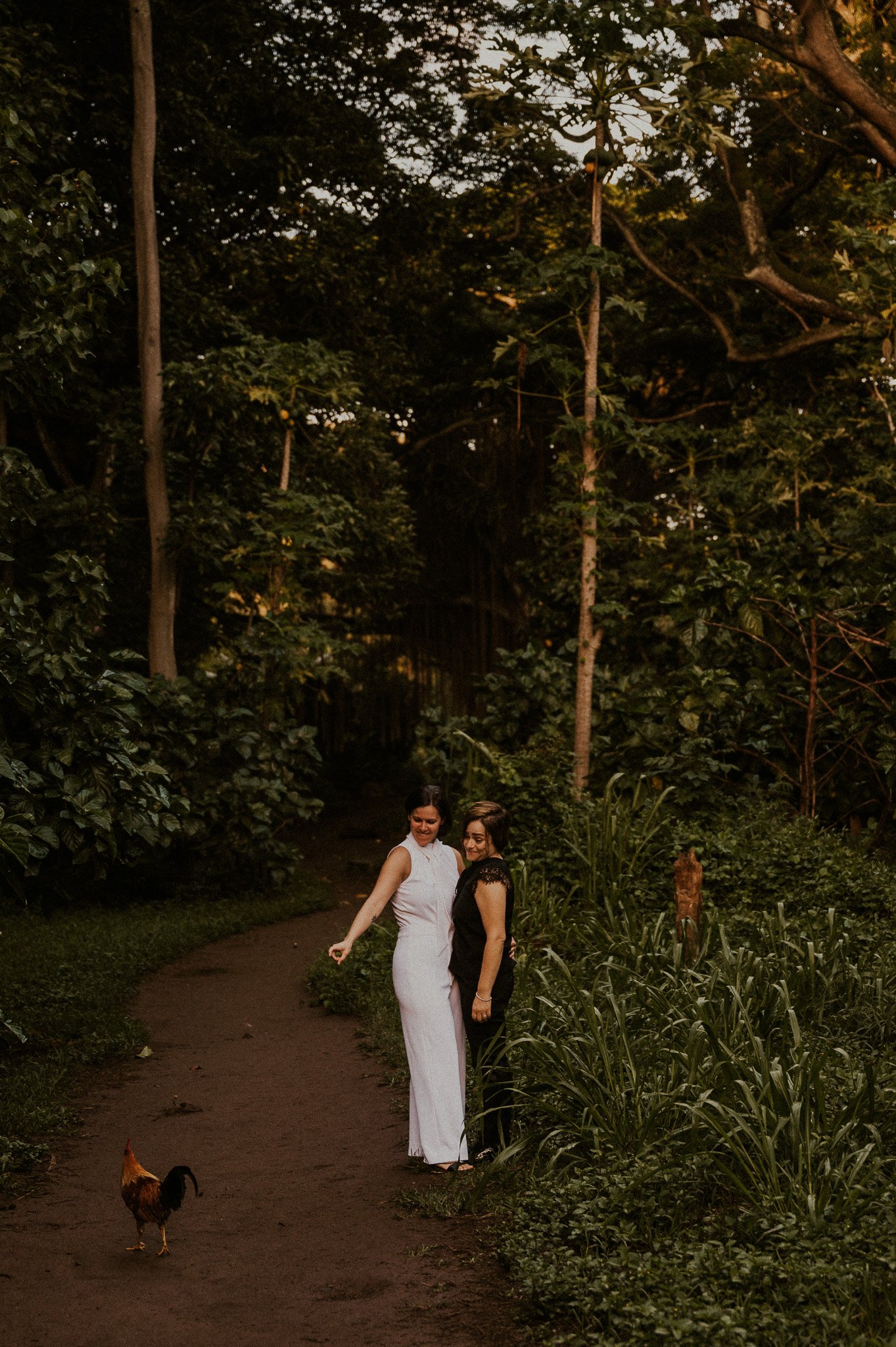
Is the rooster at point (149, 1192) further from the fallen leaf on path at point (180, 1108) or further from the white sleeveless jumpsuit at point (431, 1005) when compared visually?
the fallen leaf on path at point (180, 1108)

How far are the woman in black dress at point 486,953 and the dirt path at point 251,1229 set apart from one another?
439 millimetres

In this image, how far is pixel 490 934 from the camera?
5.35 m

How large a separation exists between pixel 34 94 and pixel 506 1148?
11379mm

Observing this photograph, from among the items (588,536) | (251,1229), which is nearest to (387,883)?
(251,1229)

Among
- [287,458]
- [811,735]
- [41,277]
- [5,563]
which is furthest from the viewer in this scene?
[287,458]

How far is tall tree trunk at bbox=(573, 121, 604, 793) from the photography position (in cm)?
1074

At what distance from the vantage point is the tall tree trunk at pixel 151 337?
13.4m

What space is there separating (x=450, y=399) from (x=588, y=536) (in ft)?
33.9

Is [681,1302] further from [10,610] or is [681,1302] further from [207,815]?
[207,815]

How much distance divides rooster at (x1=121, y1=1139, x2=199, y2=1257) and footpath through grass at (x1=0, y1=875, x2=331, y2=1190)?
1137 mm

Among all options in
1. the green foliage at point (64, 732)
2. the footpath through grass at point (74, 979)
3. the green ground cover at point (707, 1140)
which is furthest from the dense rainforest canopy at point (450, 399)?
the green ground cover at point (707, 1140)

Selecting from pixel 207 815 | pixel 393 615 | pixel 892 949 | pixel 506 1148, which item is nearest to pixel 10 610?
pixel 506 1148

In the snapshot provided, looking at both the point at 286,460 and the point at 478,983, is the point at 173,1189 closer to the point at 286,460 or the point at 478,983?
the point at 478,983

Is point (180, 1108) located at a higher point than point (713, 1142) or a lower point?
lower
